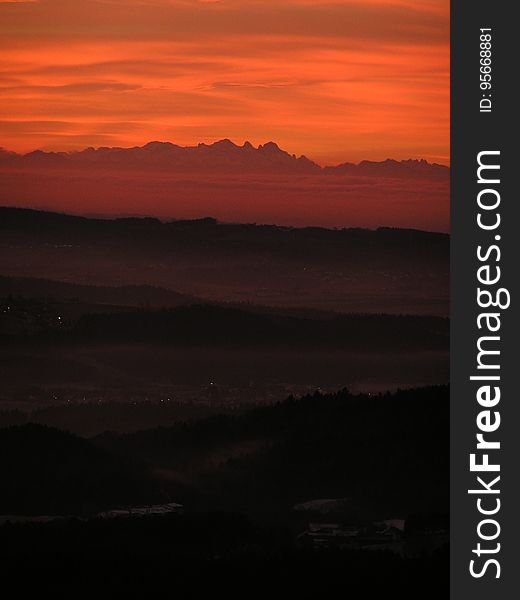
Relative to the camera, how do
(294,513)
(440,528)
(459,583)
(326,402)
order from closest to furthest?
(459,583) → (440,528) → (294,513) → (326,402)

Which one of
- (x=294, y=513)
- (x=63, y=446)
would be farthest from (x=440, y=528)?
(x=63, y=446)

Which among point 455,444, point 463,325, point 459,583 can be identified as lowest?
point 459,583

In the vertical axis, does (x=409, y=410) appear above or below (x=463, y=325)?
below

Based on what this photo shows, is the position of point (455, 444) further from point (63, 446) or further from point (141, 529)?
point (63, 446)

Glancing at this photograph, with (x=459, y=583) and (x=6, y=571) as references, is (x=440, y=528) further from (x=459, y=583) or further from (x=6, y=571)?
(x=459, y=583)

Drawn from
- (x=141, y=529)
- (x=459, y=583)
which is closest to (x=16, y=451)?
(x=141, y=529)

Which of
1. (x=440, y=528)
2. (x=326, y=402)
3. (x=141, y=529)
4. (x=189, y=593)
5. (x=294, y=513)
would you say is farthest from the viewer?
(x=326, y=402)

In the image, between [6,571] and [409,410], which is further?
[409,410]

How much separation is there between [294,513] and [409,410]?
1267 inches

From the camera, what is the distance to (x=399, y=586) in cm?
7800

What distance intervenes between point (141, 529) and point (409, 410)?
56.3 meters

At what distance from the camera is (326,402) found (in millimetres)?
170875

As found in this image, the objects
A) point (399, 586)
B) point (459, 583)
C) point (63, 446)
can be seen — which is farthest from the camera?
point (63, 446)

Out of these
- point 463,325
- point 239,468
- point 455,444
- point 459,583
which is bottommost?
point 239,468
